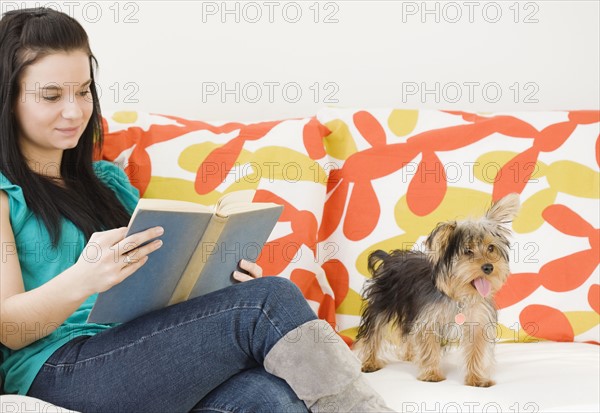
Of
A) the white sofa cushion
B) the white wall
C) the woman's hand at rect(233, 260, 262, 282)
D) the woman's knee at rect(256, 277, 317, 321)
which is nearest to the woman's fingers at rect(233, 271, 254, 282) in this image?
the woman's hand at rect(233, 260, 262, 282)

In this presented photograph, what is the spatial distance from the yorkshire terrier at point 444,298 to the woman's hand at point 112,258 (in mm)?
729

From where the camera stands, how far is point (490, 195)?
1.94 metres

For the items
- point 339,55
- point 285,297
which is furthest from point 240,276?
point 339,55

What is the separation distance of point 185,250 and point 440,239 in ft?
2.19

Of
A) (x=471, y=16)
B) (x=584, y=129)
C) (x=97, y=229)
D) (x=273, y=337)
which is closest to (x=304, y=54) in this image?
(x=471, y=16)

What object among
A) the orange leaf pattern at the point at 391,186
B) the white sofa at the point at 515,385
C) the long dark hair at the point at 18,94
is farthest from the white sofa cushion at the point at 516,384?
the long dark hair at the point at 18,94

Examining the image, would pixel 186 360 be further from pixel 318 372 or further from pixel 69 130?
pixel 69 130

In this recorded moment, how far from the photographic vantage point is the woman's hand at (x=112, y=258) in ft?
4.09

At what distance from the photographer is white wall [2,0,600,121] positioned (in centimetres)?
231

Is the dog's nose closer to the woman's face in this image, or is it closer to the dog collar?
the dog collar

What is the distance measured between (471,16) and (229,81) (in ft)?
2.73

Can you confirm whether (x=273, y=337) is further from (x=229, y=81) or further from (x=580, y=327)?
(x=229, y=81)

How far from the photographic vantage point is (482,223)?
5.64ft

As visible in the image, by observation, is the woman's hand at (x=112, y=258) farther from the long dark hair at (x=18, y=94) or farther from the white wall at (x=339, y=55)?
A: the white wall at (x=339, y=55)
